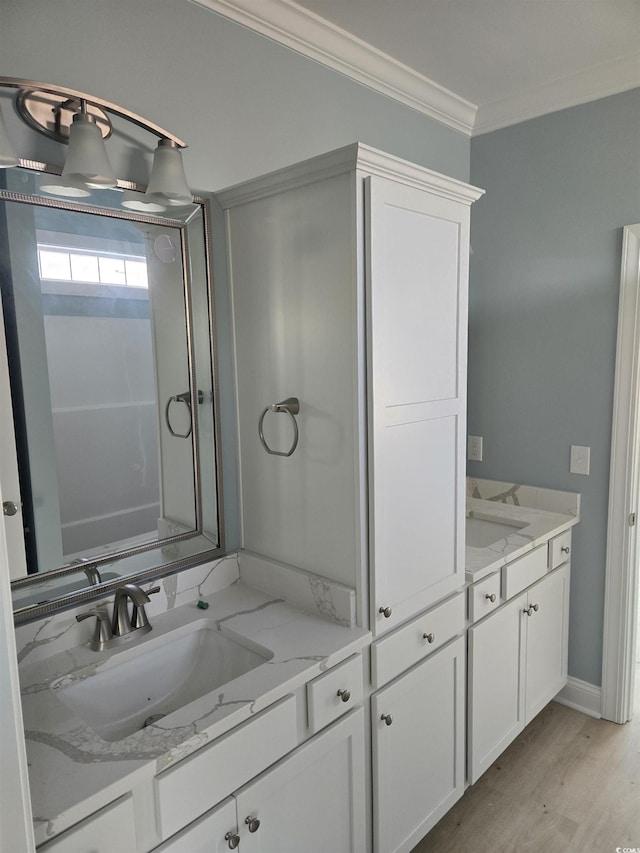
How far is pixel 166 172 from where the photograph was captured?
4.86ft

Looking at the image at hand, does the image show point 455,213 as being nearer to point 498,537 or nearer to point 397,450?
point 397,450

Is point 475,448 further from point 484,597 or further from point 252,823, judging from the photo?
point 252,823

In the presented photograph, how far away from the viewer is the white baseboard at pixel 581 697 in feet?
8.41

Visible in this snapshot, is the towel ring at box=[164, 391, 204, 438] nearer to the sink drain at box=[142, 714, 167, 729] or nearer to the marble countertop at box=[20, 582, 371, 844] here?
the marble countertop at box=[20, 582, 371, 844]

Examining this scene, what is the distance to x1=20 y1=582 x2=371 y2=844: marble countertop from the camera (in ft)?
3.31

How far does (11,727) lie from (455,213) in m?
1.61

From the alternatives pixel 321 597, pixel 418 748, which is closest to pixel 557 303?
pixel 321 597

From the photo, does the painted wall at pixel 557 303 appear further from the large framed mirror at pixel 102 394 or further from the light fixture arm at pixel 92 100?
the light fixture arm at pixel 92 100

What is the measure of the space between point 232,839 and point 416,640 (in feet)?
2.37

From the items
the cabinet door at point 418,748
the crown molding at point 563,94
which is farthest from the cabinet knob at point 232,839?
the crown molding at point 563,94

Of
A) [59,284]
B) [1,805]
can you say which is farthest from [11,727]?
[59,284]

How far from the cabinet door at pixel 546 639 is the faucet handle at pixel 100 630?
5.12ft

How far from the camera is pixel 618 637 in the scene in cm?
249

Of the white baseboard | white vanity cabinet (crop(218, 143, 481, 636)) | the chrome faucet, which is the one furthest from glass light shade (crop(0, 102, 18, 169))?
the white baseboard
